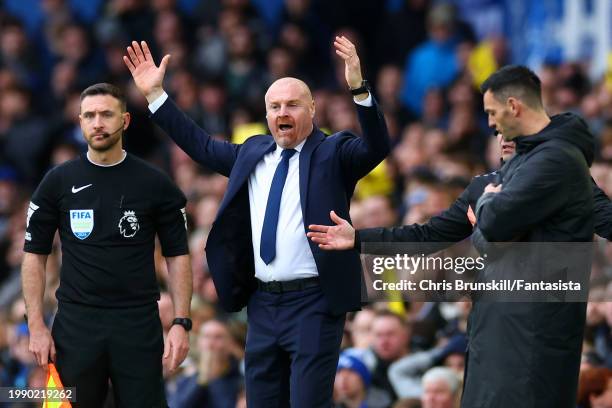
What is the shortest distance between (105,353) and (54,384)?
29 cm

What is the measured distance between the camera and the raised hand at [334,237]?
690cm

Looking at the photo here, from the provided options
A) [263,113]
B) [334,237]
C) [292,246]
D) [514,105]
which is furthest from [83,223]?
[263,113]

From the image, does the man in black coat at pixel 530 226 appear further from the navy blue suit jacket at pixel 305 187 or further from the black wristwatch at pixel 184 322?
the black wristwatch at pixel 184 322

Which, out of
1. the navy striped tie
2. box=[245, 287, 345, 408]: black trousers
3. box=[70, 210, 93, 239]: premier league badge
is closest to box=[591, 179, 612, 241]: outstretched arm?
box=[245, 287, 345, 408]: black trousers

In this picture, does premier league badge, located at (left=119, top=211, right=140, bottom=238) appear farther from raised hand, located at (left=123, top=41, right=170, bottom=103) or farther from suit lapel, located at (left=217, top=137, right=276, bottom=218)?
raised hand, located at (left=123, top=41, right=170, bottom=103)

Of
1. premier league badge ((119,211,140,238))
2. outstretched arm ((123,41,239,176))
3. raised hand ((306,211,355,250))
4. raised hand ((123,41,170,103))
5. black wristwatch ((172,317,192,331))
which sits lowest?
black wristwatch ((172,317,192,331))

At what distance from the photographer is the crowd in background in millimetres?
9773

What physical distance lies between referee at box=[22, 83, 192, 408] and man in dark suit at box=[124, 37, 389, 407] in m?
0.35

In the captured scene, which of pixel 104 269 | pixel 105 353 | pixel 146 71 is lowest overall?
pixel 105 353

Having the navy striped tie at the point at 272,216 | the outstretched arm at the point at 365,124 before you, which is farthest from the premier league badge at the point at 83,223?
the outstretched arm at the point at 365,124

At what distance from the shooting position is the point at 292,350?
23.7 ft

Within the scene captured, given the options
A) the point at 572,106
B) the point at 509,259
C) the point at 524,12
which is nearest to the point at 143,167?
the point at 509,259

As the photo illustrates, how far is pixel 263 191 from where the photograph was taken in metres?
7.43

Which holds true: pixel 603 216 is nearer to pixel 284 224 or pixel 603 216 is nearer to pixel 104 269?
pixel 284 224
